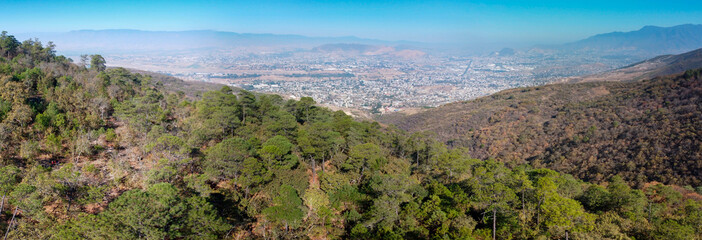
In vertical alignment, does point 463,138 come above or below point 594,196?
below

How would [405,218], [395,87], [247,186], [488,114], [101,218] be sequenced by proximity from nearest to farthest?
[101,218] → [405,218] → [247,186] → [488,114] → [395,87]

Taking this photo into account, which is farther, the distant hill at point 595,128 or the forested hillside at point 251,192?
the distant hill at point 595,128

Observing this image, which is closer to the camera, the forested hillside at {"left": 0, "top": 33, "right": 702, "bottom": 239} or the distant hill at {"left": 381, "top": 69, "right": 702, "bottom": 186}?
the forested hillside at {"left": 0, "top": 33, "right": 702, "bottom": 239}

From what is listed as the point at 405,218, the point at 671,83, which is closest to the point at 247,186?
Answer: the point at 405,218

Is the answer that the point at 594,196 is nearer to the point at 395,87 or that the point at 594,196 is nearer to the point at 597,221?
the point at 597,221
